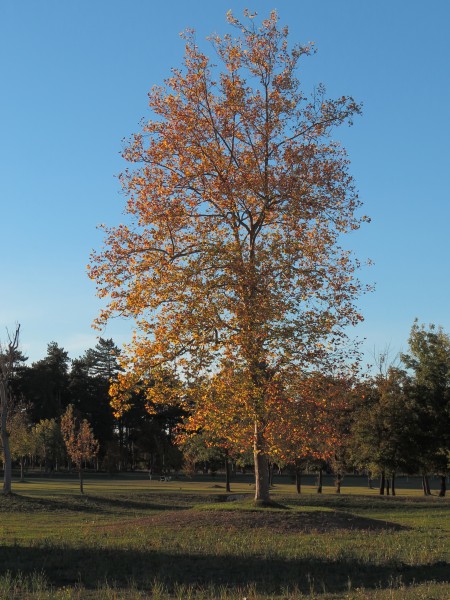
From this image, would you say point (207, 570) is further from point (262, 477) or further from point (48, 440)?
point (48, 440)

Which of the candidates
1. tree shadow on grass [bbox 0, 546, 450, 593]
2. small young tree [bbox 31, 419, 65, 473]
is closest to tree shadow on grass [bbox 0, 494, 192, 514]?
tree shadow on grass [bbox 0, 546, 450, 593]

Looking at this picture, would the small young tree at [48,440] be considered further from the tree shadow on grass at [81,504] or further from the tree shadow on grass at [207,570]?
the tree shadow on grass at [207,570]

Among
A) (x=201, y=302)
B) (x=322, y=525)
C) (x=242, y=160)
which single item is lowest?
(x=322, y=525)

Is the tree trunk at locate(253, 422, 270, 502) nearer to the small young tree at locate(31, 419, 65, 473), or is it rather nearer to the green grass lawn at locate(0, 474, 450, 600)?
the green grass lawn at locate(0, 474, 450, 600)

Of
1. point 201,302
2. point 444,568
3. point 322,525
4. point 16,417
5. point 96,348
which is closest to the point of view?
point 444,568

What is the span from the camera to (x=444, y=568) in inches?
495

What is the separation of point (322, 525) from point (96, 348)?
87.8 metres

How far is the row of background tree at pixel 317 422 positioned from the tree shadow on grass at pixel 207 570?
29.4ft

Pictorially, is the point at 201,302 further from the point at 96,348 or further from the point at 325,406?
the point at 96,348

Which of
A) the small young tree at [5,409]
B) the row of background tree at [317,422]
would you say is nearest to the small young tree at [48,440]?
the row of background tree at [317,422]

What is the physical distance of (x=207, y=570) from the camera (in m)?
12.2

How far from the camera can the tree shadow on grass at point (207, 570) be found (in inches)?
435

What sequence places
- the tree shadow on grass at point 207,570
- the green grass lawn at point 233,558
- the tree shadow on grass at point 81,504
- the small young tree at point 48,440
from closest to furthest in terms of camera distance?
the green grass lawn at point 233,558 < the tree shadow on grass at point 207,570 < the tree shadow on grass at point 81,504 < the small young tree at point 48,440

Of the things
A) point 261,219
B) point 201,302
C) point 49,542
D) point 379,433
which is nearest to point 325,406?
point 201,302
